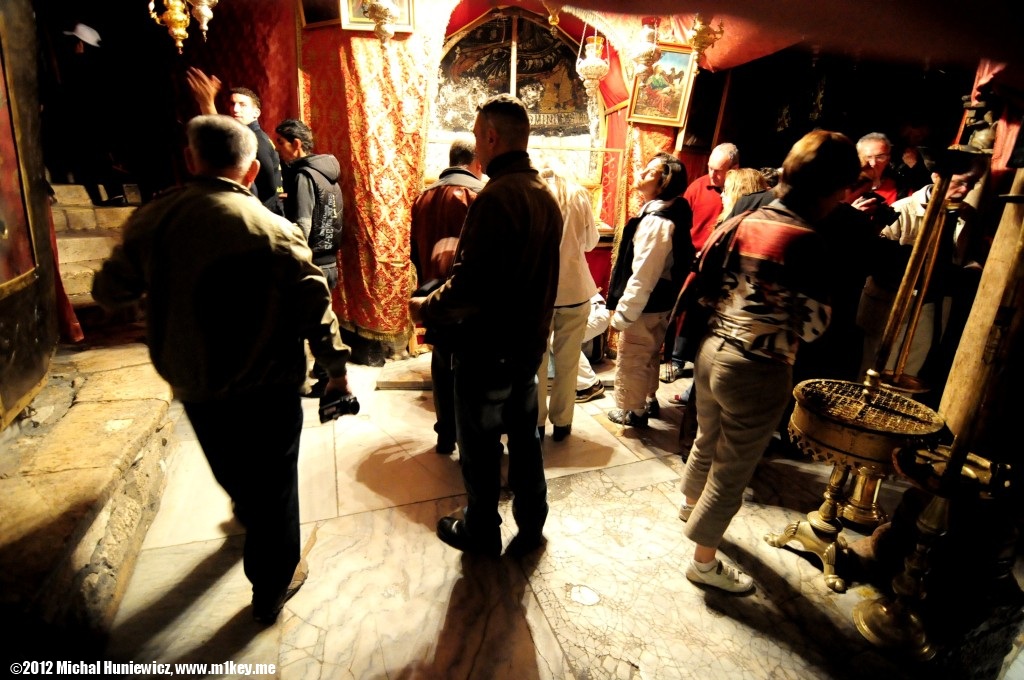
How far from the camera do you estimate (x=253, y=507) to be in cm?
172

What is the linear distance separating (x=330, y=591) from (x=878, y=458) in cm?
230

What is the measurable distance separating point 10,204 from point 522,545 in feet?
9.06

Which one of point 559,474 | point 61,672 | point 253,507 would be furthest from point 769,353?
point 61,672

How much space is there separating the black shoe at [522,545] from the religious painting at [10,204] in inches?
96.9

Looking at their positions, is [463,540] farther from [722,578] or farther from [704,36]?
[704,36]

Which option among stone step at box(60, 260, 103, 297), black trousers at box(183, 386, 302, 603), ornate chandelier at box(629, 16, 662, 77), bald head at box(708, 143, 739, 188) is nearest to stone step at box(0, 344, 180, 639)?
black trousers at box(183, 386, 302, 603)

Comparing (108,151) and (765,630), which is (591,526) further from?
(108,151)

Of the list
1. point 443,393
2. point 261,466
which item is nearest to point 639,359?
point 443,393

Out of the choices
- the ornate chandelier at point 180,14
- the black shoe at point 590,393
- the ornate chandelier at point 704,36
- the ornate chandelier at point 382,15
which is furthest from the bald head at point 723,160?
the ornate chandelier at point 180,14

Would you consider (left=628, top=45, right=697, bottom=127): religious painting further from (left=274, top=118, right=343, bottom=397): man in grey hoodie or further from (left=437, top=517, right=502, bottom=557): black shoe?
(left=437, top=517, right=502, bottom=557): black shoe

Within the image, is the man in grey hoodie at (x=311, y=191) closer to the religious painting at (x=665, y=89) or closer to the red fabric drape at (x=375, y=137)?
the red fabric drape at (x=375, y=137)

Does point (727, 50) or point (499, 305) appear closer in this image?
point (499, 305)

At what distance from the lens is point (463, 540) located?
2.28m

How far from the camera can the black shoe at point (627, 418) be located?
139 inches
